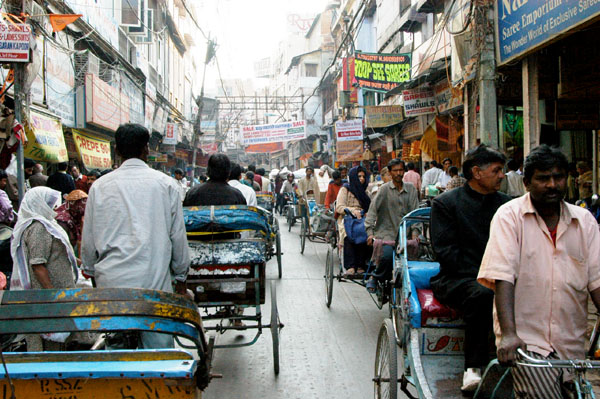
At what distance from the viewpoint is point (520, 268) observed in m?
2.64

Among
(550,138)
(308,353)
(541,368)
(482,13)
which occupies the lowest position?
(308,353)

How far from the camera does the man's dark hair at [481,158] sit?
3664mm

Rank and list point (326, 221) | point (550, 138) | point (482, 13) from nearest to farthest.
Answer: point (482, 13) < point (326, 221) < point (550, 138)

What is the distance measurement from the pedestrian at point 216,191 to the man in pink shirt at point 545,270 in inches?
147

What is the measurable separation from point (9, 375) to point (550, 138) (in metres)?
13.1

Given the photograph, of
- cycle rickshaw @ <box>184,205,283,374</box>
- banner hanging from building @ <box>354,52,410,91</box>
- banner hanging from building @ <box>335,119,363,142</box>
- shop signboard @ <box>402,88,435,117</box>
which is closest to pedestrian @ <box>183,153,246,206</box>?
cycle rickshaw @ <box>184,205,283,374</box>

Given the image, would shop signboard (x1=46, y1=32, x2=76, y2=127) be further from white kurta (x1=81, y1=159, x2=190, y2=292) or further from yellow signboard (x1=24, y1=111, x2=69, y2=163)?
white kurta (x1=81, y1=159, x2=190, y2=292)

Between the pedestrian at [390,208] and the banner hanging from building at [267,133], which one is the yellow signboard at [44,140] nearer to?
the pedestrian at [390,208]

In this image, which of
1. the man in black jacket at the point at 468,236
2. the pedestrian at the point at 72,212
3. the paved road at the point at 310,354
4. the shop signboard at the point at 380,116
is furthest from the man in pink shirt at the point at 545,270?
the shop signboard at the point at 380,116

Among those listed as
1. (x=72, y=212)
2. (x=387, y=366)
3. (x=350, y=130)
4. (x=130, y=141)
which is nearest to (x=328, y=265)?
(x=72, y=212)

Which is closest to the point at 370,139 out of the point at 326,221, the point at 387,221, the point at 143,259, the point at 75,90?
the point at 75,90

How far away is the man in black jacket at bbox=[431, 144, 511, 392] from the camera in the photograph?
3375mm

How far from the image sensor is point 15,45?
8391mm

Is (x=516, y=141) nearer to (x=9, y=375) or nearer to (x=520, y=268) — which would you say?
(x=520, y=268)
